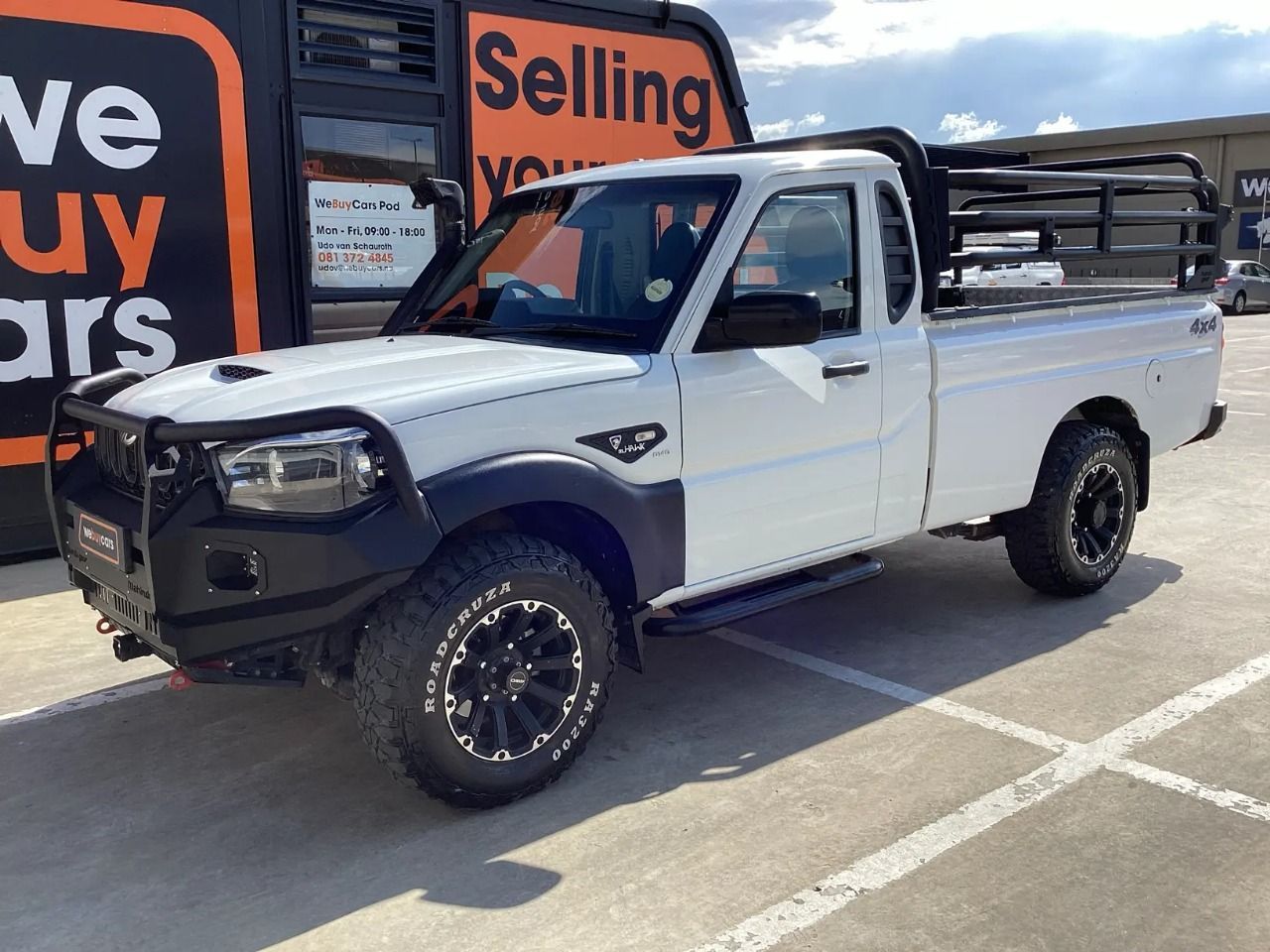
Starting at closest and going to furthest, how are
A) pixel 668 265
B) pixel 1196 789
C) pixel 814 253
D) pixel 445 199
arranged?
1. pixel 1196 789
2. pixel 668 265
3. pixel 814 253
4. pixel 445 199

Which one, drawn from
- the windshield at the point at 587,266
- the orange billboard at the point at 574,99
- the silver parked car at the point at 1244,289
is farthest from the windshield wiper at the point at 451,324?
the silver parked car at the point at 1244,289

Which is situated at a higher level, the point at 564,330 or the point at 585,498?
the point at 564,330

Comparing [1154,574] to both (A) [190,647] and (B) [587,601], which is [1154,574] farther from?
(A) [190,647]

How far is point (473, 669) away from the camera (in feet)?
11.6

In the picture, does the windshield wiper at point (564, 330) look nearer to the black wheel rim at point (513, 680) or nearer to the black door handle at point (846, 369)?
the black door handle at point (846, 369)

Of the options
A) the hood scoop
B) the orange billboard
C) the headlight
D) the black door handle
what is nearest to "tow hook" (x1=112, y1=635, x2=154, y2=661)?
the headlight

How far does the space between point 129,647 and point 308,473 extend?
0.97 m

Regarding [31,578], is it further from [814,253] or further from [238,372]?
[814,253]

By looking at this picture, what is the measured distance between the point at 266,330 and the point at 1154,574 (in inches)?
218

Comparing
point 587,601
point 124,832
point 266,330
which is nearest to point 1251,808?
point 587,601

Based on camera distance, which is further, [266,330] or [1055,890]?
[266,330]

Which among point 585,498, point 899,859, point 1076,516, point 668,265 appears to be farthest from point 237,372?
point 1076,516

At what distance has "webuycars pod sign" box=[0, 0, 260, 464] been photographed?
21.1ft

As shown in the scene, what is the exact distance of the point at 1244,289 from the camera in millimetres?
26094
